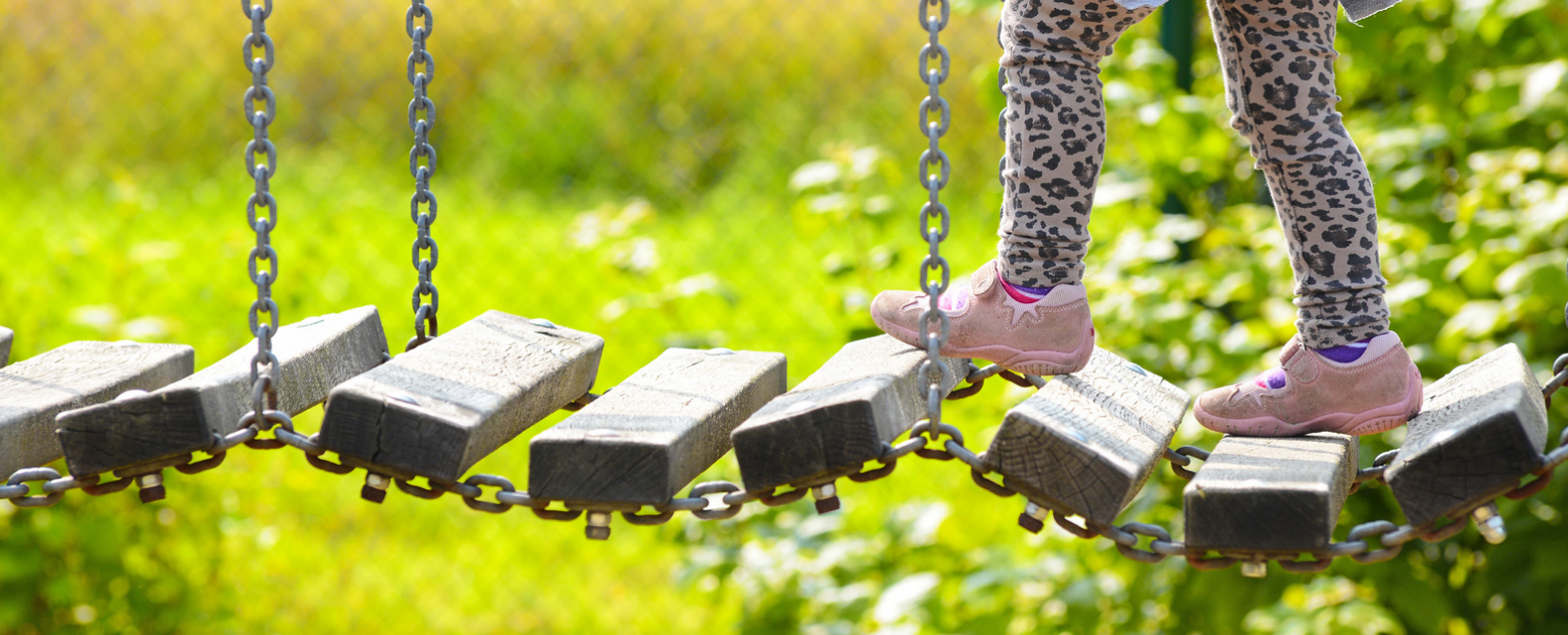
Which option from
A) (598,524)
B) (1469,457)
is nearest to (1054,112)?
(1469,457)

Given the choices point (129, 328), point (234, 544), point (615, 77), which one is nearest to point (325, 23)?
point (615, 77)

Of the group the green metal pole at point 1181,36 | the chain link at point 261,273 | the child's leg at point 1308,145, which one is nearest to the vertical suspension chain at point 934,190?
the child's leg at point 1308,145

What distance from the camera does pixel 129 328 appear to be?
296 centimetres

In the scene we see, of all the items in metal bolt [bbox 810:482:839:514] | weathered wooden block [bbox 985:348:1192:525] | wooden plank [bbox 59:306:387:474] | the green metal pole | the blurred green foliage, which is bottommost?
the blurred green foliage

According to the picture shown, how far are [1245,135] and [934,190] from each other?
45 centimetres

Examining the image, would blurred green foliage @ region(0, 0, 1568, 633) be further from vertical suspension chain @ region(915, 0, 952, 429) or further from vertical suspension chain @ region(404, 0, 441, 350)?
vertical suspension chain @ region(915, 0, 952, 429)

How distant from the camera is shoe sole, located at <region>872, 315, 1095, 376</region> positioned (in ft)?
5.53

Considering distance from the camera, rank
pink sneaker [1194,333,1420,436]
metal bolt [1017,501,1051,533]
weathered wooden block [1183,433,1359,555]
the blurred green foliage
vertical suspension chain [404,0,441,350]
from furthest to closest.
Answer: the blurred green foliage
vertical suspension chain [404,0,441,350]
pink sneaker [1194,333,1420,436]
metal bolt [1017,501,1051,533]
weathered wooden block [1183,433,1359,555]

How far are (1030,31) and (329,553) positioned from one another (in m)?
3.11

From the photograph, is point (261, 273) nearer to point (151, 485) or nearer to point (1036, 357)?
point (151, 485)

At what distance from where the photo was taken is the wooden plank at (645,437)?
1515 mm

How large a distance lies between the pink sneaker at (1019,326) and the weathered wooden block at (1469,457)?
1.30ft

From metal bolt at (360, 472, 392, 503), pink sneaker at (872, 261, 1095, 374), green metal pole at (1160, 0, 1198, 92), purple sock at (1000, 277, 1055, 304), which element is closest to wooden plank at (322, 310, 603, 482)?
metal bolt at (360, 472, 392, 503)

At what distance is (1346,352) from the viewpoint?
1679 millimetres
